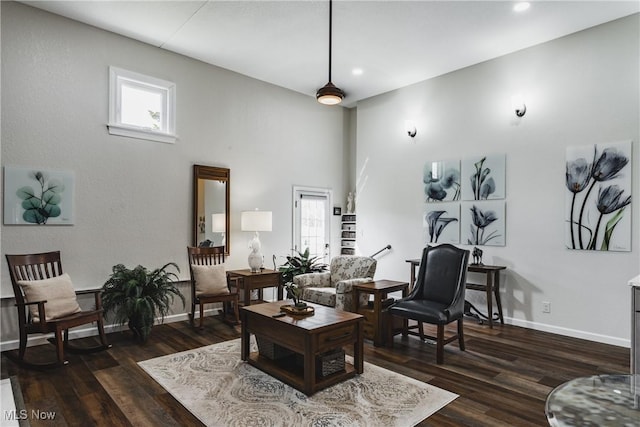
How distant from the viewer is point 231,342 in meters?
4.09

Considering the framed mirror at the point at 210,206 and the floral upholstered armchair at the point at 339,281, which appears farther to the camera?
the framed mirror at the point at 210,206

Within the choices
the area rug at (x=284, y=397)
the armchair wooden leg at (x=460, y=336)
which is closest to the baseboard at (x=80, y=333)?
the area rug at (x=284, y=397)

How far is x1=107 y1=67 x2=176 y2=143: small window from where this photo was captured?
4496mm

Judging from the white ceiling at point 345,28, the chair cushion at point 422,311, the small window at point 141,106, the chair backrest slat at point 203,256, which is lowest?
the chair cushion at point 422,311

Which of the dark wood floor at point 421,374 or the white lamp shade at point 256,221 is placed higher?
the white lamp shade at point 256,221

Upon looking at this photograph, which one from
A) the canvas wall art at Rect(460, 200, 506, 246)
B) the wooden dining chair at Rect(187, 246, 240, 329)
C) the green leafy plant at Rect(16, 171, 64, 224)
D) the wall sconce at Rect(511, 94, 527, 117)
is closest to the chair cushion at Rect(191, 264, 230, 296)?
the wooden dining chair at Rect(187, 246, 240, 329)

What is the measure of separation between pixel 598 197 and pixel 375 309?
2721 mm

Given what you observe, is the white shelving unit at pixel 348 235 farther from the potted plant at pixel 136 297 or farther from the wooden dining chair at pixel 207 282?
the potted plant at pixel 136 297

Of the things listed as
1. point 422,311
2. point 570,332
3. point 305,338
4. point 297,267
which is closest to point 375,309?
point 422,311

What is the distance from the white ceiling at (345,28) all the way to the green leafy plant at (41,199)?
180 centimetres

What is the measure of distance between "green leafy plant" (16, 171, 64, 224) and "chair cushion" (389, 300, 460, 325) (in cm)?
371

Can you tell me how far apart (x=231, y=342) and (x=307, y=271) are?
1.92 metres

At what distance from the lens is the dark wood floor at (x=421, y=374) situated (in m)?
2.54

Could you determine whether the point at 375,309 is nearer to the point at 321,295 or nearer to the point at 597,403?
the point at 321,295
